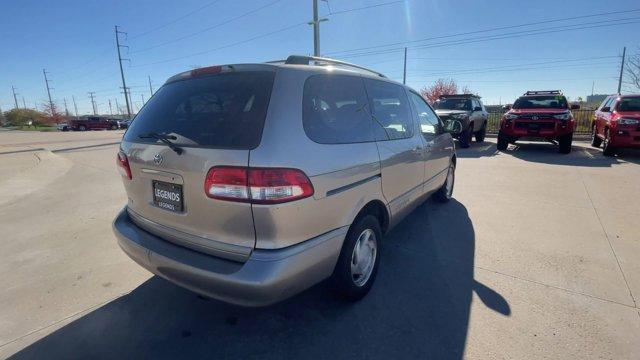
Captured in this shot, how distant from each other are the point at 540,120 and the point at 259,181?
34.6 feet

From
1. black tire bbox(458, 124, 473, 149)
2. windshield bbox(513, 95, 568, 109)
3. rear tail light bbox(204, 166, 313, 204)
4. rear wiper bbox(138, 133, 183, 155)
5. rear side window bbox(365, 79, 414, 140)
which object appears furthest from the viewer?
black tire bbox(458, 124, 473, 149)

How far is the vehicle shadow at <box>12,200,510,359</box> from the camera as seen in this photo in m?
2.18

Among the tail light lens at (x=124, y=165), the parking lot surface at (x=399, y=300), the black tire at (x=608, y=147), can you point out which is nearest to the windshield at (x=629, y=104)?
the black tire at (x=608, y=147)

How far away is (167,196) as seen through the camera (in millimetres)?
2211

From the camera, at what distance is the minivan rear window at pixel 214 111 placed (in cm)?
193

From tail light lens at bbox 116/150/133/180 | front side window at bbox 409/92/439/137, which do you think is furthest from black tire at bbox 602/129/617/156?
tail light lens at bbox 116/150/133/180

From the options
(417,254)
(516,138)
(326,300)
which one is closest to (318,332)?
(326,300)

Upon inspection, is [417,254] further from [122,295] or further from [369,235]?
[122,295]

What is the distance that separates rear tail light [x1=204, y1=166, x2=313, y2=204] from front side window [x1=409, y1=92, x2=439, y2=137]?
7.67 feet

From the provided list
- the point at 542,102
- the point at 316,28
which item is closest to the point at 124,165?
the point at 542,102

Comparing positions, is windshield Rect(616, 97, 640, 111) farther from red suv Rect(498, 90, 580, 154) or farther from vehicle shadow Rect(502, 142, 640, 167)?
vehicle shadow Rect(502, 142, 640, 167)

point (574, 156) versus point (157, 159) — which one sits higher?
point (157, 159)

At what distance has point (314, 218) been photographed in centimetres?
204

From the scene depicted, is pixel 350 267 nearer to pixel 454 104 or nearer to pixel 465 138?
pixel 465 138
